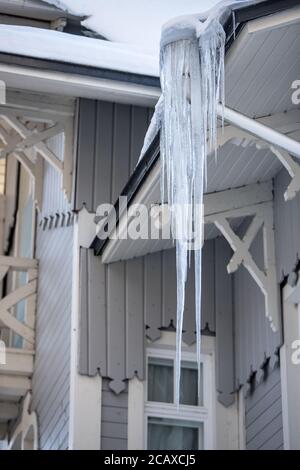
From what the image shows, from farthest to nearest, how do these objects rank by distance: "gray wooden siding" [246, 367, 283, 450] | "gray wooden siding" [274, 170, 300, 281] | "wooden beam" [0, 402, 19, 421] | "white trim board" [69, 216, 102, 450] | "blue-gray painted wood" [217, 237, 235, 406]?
"wooden beam" [0, 402, 19, 421] → "blue-gray painted wood" [217, 237, 235, 406] → "white trim board" [69, 216, 102, 450] → "gray wooden siding" [246, 367, 283, 450] → "gray wooden siding" [274, 170, 300, 281]

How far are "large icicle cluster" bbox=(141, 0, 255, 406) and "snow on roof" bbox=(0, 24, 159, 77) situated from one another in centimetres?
183

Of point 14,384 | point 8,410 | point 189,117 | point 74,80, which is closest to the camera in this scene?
point 189,117

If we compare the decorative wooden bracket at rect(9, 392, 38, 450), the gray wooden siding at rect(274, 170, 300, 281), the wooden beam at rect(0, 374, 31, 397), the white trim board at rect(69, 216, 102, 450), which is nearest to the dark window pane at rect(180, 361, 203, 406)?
the white trim board at rect(69, 216, 102, 450)

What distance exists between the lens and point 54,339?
33.7 feet

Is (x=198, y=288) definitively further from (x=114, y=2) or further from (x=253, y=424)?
(x=114, y=2)

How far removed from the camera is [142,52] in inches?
398

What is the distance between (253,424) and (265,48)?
127 inches

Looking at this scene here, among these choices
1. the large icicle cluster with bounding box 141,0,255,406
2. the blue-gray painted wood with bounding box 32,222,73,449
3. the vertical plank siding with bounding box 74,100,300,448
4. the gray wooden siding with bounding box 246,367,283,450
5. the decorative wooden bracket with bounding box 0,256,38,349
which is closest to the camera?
the large icicle cluster with bounding box 141,0,255,406

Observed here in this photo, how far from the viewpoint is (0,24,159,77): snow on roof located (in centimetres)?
957

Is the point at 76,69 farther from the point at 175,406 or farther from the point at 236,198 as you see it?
the point at 175,406

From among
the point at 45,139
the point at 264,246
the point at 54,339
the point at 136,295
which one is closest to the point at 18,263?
the point at 54,339

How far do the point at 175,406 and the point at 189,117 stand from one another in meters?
2.88

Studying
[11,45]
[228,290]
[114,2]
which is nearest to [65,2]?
[114,2]

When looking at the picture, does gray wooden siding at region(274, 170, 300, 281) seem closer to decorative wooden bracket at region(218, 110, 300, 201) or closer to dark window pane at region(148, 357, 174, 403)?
decorative wooden bracket at region(218, 110, 300, 201)
